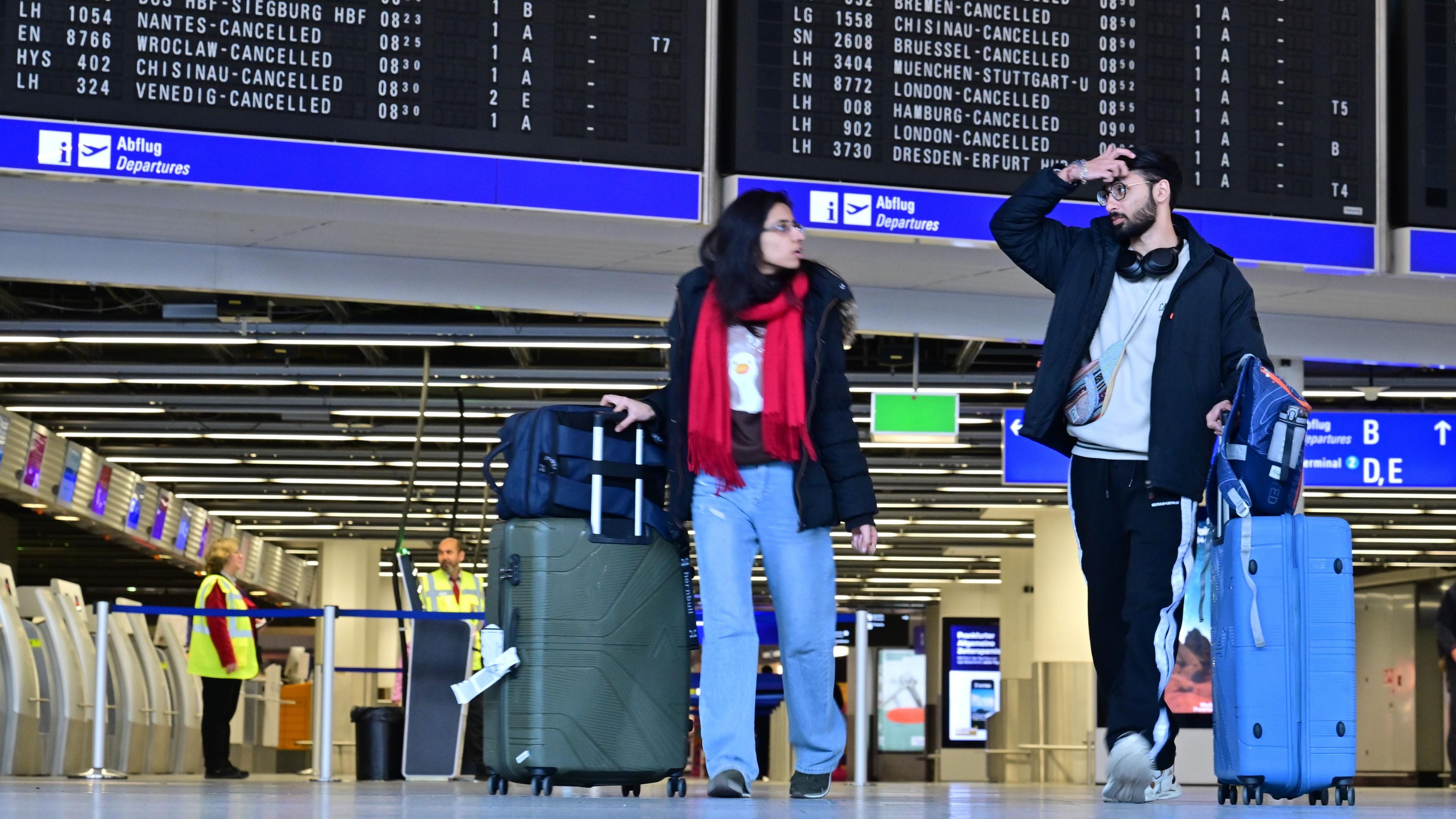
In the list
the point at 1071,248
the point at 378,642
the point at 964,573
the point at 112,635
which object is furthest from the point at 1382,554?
the point at 1071,248

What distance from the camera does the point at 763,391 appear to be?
4285 mm

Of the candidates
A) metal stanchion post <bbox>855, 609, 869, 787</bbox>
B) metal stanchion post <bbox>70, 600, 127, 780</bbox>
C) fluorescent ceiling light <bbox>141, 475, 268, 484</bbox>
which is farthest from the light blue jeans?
fluorescent ceiling light <bbox>141, 475, 268, 484</bbox>

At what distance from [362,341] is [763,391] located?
695 cm

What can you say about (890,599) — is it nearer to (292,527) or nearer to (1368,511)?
(292,527)

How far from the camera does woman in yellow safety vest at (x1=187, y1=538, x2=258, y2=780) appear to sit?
34.6 feet

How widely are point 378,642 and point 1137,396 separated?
24342 mm

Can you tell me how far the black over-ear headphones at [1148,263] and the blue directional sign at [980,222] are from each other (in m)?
2.33

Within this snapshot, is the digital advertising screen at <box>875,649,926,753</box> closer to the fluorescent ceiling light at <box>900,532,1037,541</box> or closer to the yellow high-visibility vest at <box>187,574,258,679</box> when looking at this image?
the fluorescent ceiling light at <box>900,532,1037,541</box>

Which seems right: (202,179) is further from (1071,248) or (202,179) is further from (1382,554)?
(1382,554)

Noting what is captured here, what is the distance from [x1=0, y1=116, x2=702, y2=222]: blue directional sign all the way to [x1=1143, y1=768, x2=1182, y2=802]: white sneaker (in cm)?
307

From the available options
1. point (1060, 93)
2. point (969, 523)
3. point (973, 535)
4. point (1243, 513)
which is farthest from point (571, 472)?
point (973, 535)

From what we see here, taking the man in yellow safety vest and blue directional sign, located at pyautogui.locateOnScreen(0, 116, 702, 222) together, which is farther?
the man in yellow safety vest

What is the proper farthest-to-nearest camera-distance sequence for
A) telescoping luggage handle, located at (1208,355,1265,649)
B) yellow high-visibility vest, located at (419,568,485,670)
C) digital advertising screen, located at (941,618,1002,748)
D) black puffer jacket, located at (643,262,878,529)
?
digital advertising screen, located at (941,618,1002,748) < yellow high-visibility vest, located at (419,568,485,670) < black puffer jacket, located at (643,262,878,529) < telescoping luggage handle, located at (1208,355,1265,649)

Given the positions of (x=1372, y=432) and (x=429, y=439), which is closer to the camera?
(x=1372, y=432)
